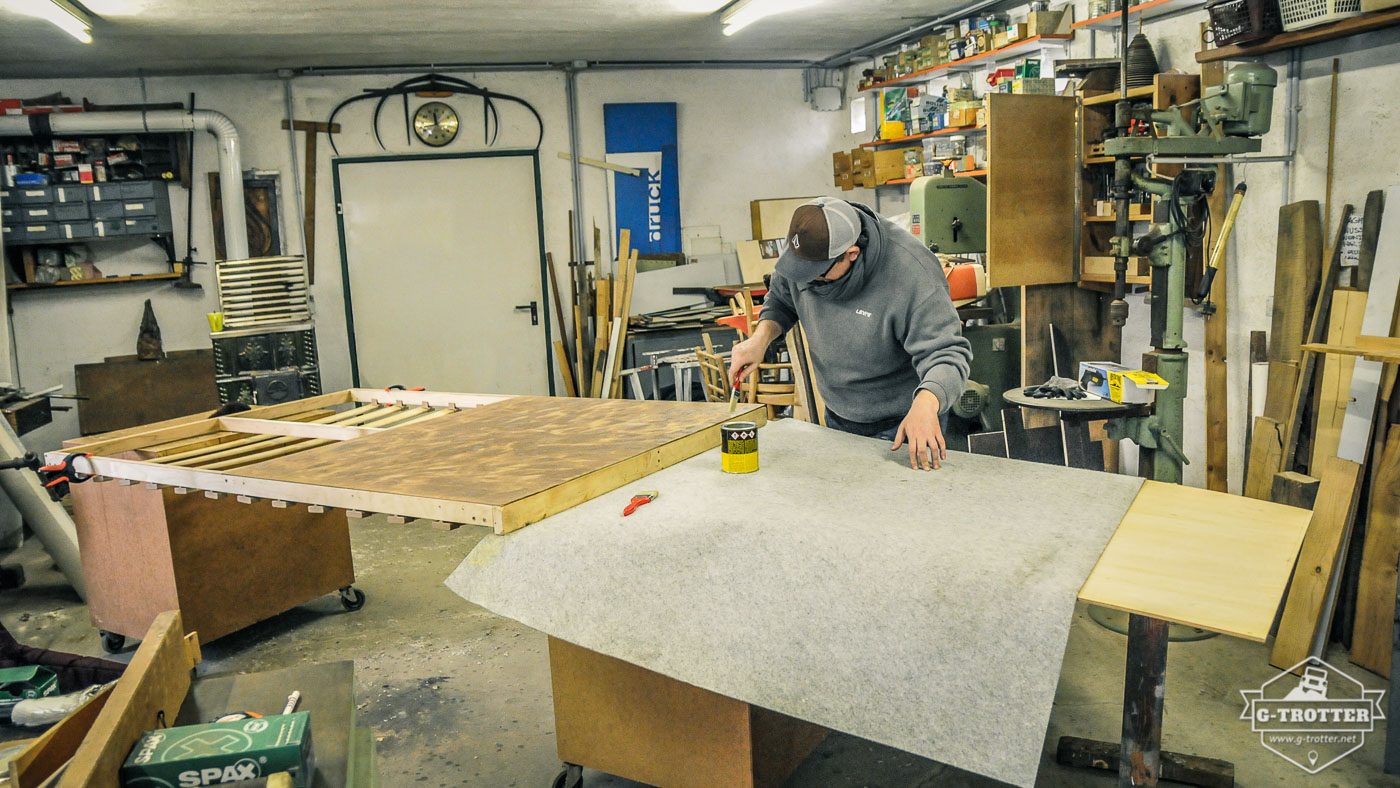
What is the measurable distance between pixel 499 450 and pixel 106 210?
5069mm

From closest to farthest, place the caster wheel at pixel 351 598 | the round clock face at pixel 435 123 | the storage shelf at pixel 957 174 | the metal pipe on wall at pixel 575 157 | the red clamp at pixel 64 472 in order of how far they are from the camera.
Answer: the red clamp at pixel 64 472
the caster wheel at pixel 351 598
the storage shelf at pixel 957 174
the round clock face at pixel 435 123
the metal pipe on wall at pixel 575 157

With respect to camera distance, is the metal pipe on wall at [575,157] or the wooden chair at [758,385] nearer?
the wooden chair at [758,385]

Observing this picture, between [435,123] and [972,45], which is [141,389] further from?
[972,45]

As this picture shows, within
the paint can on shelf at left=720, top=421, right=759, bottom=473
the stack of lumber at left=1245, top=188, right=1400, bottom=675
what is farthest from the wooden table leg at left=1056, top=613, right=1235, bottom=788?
the stack of lumber at left=1245, top=188, right=1400, bottom=675

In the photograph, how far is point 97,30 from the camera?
16.3ft

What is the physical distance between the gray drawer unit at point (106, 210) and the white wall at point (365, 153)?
42cm

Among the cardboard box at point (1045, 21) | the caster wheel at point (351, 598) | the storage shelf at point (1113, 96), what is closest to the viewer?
the caster wheel at point (351, 598)

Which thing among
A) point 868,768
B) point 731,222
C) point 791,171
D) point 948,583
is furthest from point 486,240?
point 948,583

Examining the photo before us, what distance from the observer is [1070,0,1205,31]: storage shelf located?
396 centimetres

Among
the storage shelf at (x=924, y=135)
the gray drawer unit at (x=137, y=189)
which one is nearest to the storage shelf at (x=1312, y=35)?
the storage shelf at (x=924, y=135)

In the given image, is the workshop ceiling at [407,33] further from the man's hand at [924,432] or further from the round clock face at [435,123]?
the man's hand at [924,432]

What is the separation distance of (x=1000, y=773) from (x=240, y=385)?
211 inches

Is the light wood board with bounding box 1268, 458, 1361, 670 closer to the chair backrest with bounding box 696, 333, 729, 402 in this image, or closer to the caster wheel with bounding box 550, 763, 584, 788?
the caster wheel with bounding box 550, 763, 584, 788

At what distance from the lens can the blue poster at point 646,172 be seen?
7137mm
